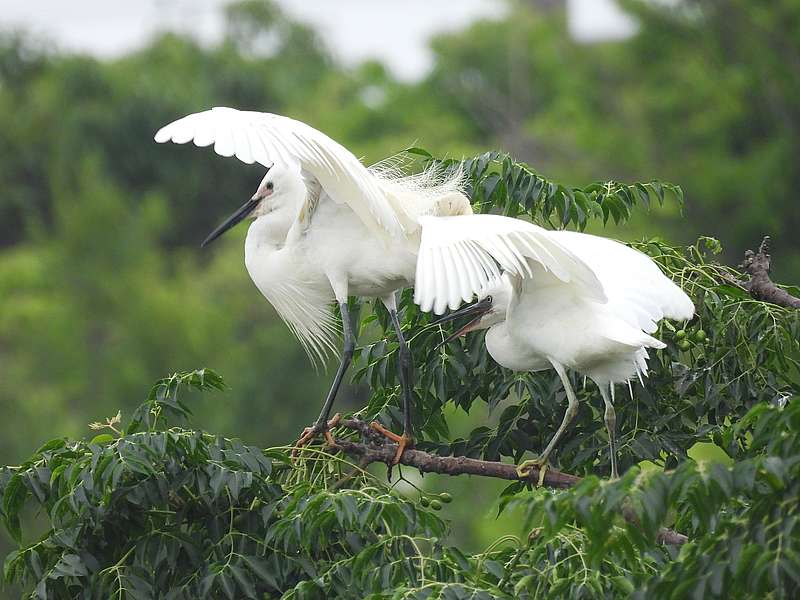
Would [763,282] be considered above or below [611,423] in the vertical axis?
above

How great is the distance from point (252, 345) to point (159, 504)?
18.0 m

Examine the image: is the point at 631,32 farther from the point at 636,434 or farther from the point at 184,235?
the point at 636,434

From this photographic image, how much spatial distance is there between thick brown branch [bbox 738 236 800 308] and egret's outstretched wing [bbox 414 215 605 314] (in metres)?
0.54

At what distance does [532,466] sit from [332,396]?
81 centimetres

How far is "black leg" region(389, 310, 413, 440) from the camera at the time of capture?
4.18m

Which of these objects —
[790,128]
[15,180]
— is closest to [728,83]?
[790,128]

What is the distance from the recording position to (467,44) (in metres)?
34.7

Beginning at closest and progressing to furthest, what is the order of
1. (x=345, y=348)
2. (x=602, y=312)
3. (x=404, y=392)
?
(x=602, y=312), (x=404, y=392), (x=345, y=348)

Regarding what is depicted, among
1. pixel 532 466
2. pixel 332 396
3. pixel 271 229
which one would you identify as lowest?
pixel 532 466

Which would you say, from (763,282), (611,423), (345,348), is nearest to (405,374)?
(345,348)

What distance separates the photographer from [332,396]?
450 centimetres

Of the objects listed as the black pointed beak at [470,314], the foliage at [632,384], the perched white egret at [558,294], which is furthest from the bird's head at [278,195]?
the perched white egret at [558,294]

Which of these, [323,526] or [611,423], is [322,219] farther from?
[323,526]

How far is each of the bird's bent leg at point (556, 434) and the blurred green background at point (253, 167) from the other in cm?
1174
